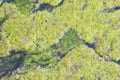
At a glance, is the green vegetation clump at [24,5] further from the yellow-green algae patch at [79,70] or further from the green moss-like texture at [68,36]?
the yellow-green algae patch at [79,70]

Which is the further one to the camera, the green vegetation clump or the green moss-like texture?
the green vegetation clump

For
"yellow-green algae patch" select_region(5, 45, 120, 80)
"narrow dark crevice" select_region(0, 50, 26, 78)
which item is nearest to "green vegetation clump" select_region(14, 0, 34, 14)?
"narrow dark crevice" select_region(0, 50, 26, 78)

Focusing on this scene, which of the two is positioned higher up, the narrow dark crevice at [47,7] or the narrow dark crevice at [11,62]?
the narrow dark crevice at [47,7]

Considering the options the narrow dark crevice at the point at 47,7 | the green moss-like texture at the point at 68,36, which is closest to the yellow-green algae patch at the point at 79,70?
the green moss-like texture at the point at 68,36

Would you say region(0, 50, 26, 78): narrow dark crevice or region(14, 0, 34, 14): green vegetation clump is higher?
region(14, 0, 34, 14): green vegetation clump

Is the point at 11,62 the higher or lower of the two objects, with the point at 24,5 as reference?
lower

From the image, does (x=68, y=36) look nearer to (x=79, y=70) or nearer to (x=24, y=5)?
(x=79, y=70)

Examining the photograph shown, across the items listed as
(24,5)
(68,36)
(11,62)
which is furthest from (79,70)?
(24,5)

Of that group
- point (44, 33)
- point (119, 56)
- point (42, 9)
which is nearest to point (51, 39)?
point (44, 33)

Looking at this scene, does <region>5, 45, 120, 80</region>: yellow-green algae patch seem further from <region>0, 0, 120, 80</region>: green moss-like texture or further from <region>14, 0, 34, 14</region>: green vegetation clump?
<region>14, 0, 34, 14</region>: green vegetation clump
